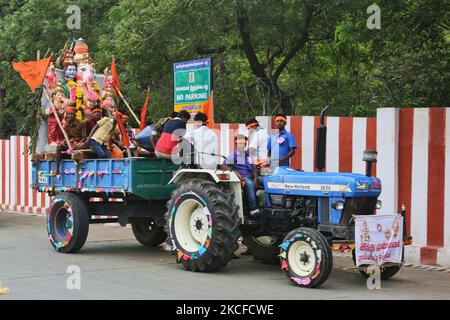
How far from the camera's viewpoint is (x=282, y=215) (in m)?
10.2

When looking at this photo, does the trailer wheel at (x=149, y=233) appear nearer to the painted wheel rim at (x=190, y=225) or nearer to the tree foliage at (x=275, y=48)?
the painted wheel rim at (x=190, y=225)

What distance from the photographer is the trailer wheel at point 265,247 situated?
1127 cm

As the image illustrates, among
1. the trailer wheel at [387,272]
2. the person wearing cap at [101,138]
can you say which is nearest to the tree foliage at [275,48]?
the person wearing cap at [101,138]

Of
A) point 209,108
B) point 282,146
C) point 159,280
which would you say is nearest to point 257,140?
point 282,146

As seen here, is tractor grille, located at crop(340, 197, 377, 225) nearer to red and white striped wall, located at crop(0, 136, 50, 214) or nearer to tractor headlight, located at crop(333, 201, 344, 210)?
tractor headlight, located at crop(333, 201, 344, 210)

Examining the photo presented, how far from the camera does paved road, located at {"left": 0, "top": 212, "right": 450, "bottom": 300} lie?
8797 mm

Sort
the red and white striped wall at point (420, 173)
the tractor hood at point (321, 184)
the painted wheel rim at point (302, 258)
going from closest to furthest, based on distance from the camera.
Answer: the painted wheel rim at point (302, 258) < the tractor hood at point (321, 184) < the red and white striped wall at point (420, 173)

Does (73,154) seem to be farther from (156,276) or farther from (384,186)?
(384,186)

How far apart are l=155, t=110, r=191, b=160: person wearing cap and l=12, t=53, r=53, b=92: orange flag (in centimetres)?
A: 307

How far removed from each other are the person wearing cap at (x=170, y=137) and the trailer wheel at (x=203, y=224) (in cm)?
89

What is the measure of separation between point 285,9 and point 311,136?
189 inches

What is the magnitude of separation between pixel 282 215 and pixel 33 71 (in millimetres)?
5787

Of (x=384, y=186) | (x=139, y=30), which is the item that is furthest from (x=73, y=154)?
(x=139, y=30)

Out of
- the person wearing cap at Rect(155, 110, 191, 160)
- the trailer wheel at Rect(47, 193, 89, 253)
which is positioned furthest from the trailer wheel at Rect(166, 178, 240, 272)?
the trailer wheel at Rect(47, 193, 89, 253)
